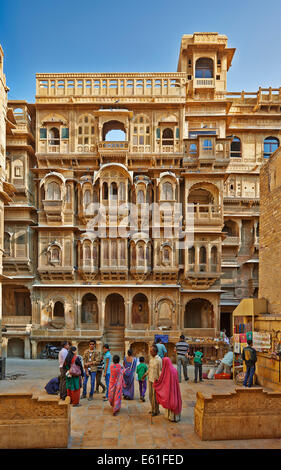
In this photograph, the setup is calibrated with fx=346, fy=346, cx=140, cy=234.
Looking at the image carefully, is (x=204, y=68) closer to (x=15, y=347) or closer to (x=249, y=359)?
(x=249, y=359)

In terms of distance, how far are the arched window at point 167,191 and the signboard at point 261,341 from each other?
466 inches

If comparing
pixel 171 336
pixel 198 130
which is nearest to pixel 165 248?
pixel 171 336

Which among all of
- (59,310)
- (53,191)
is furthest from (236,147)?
(59,310)

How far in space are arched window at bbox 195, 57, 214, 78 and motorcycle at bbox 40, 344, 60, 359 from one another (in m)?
21.9

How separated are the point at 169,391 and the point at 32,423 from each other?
10.2 feet

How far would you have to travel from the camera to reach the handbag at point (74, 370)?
899cm

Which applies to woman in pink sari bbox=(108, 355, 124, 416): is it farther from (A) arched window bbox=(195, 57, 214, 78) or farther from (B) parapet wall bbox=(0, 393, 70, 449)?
(A) arched window bbox=(195, 57, 214, 78)

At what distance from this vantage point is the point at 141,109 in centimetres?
2361

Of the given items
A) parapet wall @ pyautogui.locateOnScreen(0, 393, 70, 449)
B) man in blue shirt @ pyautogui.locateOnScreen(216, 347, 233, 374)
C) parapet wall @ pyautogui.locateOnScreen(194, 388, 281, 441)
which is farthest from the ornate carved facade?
parapet wall @ pyautogui.locateOnScreen(0, 393, 70, 449)

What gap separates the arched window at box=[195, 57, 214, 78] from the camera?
85.8 feet

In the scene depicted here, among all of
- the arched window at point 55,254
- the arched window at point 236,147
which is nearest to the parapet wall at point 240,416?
the arched window at point 55,254

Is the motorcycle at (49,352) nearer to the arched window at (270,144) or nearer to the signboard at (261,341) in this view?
the signboard at (261,341)

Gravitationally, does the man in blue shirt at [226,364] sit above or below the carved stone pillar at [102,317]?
below

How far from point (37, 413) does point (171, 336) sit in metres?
15.8
